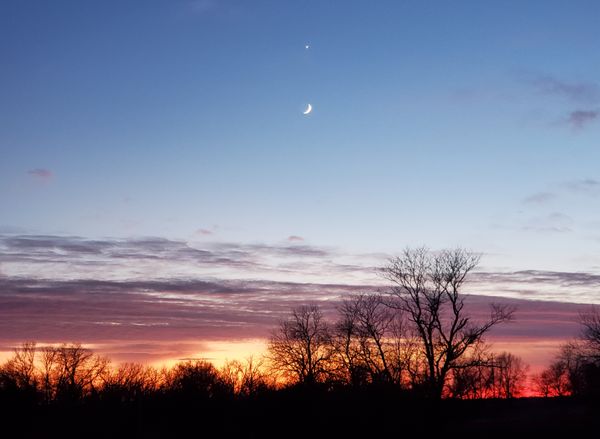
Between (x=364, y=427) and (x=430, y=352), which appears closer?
(x=364, y=427)

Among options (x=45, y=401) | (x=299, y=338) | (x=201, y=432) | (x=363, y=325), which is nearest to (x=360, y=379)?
(x=363, y=325)

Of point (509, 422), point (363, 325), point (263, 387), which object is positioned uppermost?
point (363, 325)

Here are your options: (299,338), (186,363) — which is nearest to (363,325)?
(299,338)

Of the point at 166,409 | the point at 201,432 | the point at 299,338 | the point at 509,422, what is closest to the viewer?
the point at 201,432

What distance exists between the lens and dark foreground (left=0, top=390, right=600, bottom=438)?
1730 inches

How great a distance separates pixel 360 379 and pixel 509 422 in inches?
857

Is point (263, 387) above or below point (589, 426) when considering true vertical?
above

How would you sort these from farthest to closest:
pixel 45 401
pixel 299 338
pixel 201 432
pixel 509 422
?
pixel 299 338, pixel 509 422, pixel 45 401, pixel 201 432

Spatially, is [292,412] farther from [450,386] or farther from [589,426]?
[589,426]

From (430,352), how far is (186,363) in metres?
54.4

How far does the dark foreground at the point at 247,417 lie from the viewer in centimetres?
4394

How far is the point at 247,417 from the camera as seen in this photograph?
1838 inches

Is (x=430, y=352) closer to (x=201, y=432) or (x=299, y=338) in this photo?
(x=201, y=432)

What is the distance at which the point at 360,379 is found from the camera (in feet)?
A: 160
